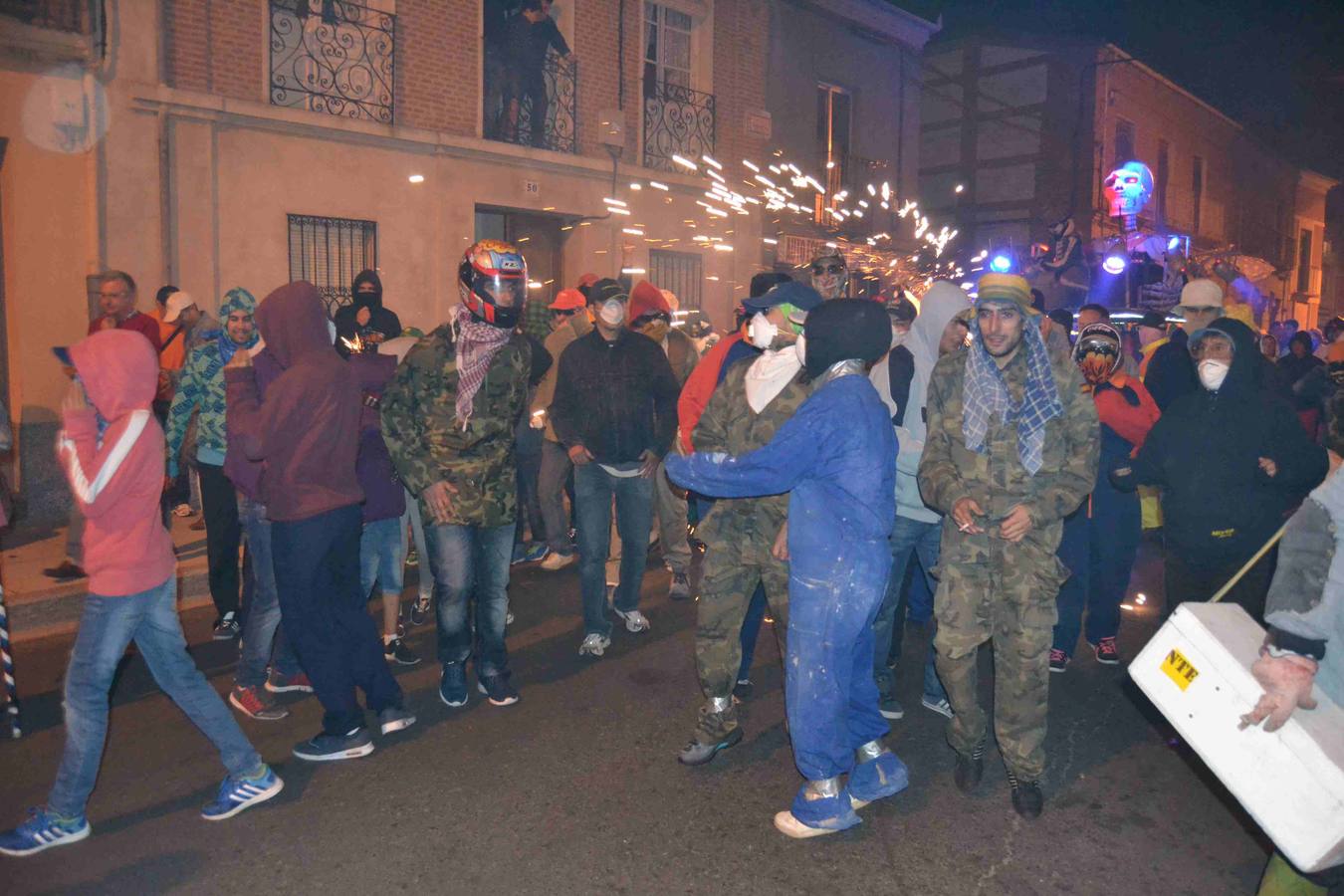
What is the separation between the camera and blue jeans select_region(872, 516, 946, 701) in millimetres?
4848

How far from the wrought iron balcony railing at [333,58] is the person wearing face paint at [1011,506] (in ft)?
32.3

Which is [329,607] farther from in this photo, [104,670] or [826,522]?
[826,522]

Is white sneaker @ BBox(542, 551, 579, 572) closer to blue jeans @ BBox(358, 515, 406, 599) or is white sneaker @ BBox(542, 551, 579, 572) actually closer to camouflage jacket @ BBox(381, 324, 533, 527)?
blue jeans @ BBox(358, 515, 406, 599)

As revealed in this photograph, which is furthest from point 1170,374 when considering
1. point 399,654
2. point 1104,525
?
point 399,654

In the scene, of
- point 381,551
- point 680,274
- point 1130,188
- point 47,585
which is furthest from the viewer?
point 1130,188

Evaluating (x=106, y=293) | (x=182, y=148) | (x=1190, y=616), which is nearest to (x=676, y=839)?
(x=1190, y=616)

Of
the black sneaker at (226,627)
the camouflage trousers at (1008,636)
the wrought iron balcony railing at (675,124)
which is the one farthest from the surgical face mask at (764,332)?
the wrought iron balcony railing at (675,124)

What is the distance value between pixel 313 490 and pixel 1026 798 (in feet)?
10.5

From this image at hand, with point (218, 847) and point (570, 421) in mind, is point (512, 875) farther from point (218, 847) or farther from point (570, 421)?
point (570, 421)

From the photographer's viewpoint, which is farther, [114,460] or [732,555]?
[732,555]

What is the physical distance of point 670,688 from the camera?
209 inches

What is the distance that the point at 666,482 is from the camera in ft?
24.2

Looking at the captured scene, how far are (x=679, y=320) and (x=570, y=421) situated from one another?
9.42 m

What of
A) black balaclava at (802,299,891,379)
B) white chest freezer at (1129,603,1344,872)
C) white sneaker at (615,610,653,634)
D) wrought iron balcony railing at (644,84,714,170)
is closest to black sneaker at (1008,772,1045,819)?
white chest freezer at (1129,603,1344,872)
